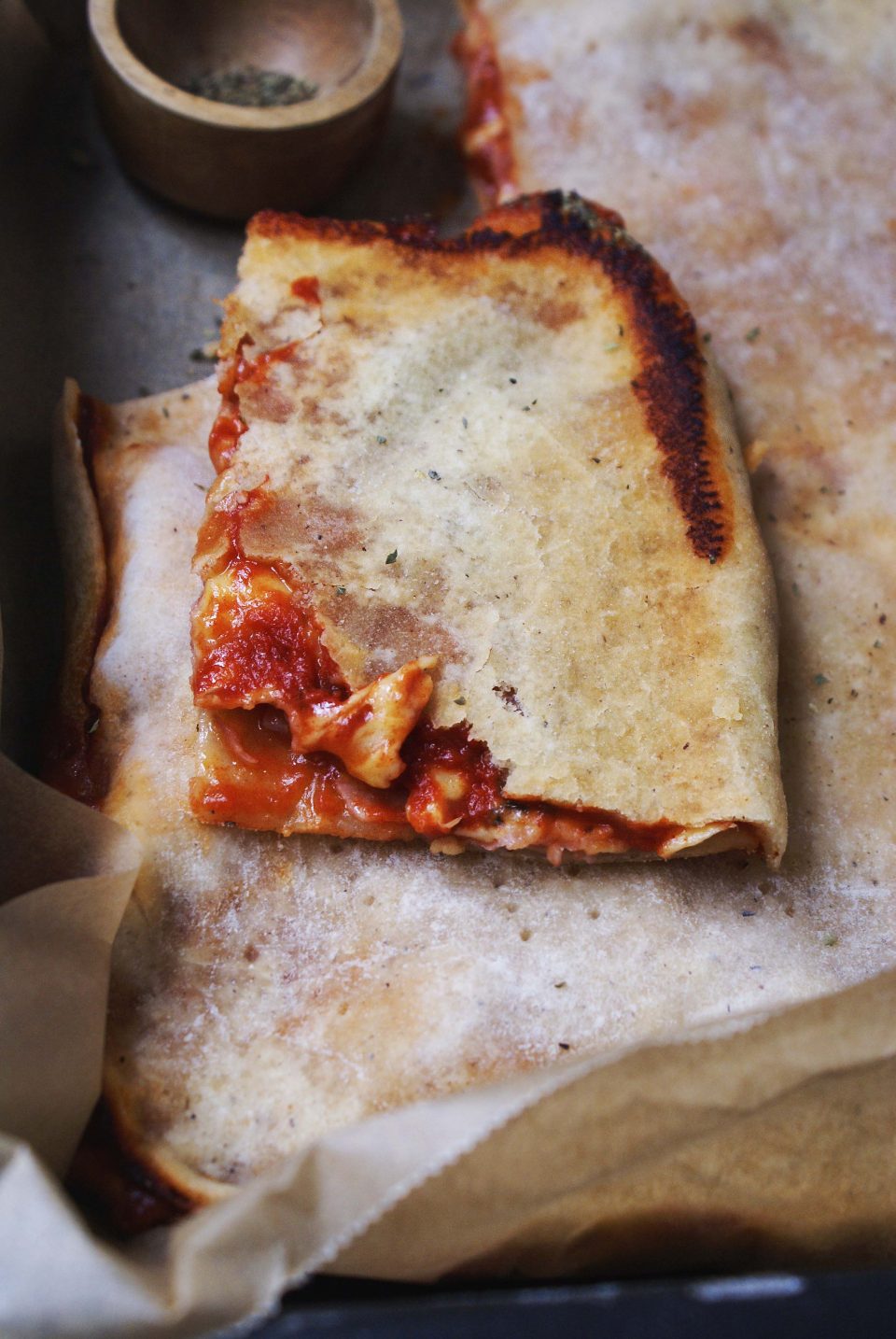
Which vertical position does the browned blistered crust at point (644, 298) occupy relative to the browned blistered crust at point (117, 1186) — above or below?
above

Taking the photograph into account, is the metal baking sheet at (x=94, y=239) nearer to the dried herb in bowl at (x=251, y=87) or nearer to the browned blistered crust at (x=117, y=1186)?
the dried herb in bowl at (x=251, y=87)

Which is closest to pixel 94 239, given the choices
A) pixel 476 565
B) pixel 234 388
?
pixel 234 388

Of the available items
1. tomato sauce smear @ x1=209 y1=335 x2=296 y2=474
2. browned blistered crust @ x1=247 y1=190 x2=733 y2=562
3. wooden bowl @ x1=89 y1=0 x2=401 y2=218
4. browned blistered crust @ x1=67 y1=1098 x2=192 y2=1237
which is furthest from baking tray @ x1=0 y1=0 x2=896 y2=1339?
browned blistered crust @ x1=247 y1=190 x2=733 y2=562

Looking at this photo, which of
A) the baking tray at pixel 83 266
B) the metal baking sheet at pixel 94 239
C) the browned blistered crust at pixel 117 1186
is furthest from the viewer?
the metal baking sheet at pixel 94 239

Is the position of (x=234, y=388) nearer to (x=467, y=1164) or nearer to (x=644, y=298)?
(x=644, y=298)

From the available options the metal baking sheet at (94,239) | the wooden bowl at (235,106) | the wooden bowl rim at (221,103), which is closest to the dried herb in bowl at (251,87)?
the wooden bowl at (235,106)

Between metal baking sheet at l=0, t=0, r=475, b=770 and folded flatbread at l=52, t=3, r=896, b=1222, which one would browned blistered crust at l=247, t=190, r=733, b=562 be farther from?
metal baking sheet at l=0, t=0, r=475, b=770
